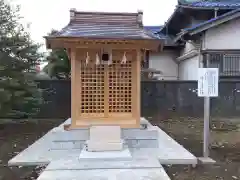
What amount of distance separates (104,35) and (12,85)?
13.5 feet

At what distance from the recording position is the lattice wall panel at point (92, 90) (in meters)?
7.69

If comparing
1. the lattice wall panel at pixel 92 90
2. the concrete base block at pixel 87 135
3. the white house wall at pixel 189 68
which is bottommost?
the concrete base block at pixel 87 135

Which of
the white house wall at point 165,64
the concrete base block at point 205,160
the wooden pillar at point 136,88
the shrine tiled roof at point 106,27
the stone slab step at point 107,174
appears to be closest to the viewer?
Result: the stone slab step at point 107,174

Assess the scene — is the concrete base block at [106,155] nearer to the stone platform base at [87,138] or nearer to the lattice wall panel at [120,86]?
the stone platform base at [87,138]

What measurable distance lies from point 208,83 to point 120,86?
86.0 inches

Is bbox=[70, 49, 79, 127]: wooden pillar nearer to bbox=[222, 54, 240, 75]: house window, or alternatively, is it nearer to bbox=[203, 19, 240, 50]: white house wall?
bbox=[203, 19, 240, 50]: white house wall

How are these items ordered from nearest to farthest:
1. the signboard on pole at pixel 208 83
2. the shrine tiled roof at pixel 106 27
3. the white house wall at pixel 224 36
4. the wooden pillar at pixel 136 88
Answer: the signboard on pole at pixel 208 83 < the shrine tiled roof at pixel 106 27 < the wooden pillar at pixel 136 88 < the white house wall at pixel 224 36

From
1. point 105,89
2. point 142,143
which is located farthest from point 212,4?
point 142,143

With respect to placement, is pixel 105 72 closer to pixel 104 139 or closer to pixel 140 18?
pixel 140 18

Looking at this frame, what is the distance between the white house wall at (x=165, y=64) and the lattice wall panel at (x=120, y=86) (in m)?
10.3

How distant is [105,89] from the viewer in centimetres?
771

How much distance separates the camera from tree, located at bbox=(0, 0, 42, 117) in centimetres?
964

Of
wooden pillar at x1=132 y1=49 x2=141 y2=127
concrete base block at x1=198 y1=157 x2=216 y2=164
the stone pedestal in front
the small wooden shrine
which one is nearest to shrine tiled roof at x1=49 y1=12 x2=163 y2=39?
the small wooden shrine

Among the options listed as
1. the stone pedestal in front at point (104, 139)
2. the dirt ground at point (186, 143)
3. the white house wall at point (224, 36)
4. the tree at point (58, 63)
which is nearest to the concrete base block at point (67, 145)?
the stone pedestal in front at point (104, 139)
